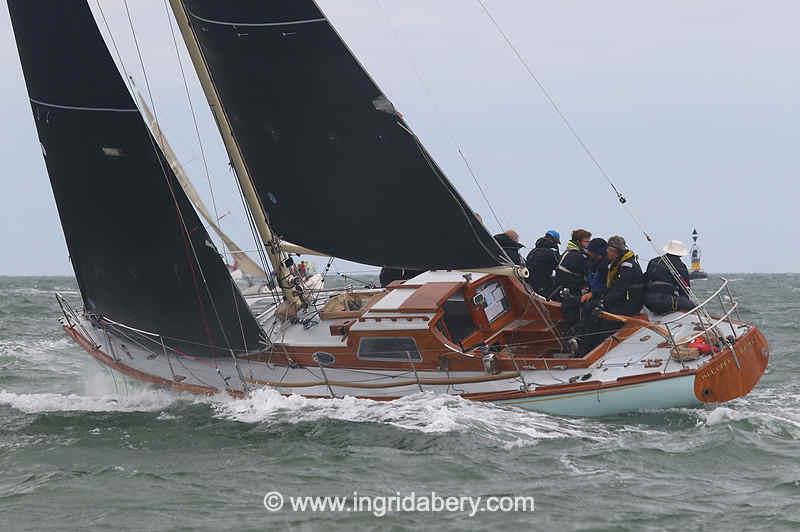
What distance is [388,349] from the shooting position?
11.8 metres

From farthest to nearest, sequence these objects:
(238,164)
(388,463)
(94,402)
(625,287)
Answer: (94,402)
(238,164)
(625,287)
(388,463)

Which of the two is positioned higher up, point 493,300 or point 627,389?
point 493,300

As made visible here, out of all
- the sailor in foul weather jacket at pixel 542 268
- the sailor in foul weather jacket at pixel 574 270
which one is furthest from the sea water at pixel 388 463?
the sailor in foul weather jacket at pixel 542 268

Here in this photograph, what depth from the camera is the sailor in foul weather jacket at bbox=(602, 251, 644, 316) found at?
464 inches

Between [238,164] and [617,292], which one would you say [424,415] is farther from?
[238,164]

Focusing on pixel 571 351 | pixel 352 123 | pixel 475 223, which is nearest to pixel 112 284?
pixel 352 123

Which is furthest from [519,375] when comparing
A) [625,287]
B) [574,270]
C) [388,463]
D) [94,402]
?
[94,402]

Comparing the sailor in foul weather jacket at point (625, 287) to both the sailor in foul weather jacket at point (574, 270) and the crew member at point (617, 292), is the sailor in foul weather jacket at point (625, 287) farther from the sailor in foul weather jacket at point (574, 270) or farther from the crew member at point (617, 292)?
the sailor in foul weather jacket at point (574, 270)

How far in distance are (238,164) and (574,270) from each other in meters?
4.28

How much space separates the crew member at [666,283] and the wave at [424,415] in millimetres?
2057

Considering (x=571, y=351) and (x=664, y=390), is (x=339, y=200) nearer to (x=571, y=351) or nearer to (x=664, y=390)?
(x=571, y=351)

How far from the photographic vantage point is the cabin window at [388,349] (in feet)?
38.4

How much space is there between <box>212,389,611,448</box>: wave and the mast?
1847mm

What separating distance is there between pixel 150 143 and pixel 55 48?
1.56 metres
